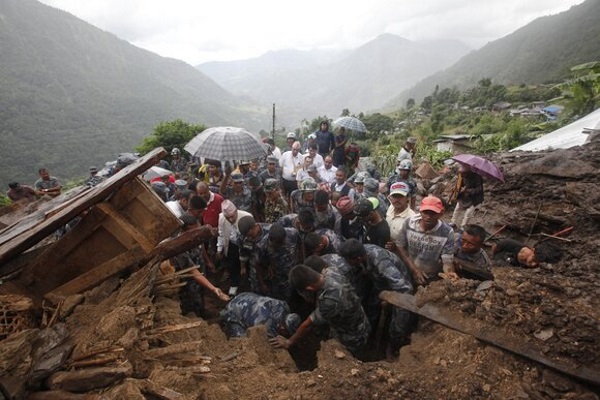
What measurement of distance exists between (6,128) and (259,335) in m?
81.8

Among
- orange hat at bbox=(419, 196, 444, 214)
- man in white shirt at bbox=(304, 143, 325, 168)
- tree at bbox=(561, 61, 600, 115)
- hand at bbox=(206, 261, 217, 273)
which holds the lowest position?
hand at bbox=(206, 261, 217, 273)

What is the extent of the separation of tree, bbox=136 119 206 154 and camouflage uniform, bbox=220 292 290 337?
18423mm

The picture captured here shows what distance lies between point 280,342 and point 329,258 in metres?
1.10

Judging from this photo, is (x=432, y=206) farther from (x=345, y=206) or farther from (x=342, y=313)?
(x=342, y=313)

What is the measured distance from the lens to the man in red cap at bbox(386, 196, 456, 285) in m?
3.96

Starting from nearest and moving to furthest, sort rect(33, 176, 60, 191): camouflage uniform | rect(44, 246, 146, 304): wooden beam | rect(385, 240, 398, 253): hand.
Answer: rect(44, 246, 146, 304): wooden beam
rect(385, 240, 398, 253): hand
rect(33, 176, 60, 191): camouflage uniform

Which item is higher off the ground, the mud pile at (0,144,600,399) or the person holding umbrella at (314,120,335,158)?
the person holding umbrella at (314,120,335,158)

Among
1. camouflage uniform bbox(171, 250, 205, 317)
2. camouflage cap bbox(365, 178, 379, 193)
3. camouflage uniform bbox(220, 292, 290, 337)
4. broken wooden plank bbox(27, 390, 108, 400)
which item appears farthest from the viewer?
camouflage cap bbox(365, 178, 379, 193)

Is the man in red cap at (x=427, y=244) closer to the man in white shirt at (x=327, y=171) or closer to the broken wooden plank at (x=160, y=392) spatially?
the broken wooden plank at (x=160, y=392)

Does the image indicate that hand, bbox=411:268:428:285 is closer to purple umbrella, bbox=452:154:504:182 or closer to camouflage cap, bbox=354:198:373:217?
camouflage cap, bbox=354:198:373:217

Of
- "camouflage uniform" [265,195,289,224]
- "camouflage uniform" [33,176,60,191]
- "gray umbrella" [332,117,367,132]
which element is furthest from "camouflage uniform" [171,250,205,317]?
"camouflage uniform" [33,176,60,191]

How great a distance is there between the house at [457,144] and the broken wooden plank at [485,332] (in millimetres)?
15402

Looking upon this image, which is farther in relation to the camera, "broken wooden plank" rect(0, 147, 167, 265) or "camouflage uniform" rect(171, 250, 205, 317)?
"camouflage uniform" rect(171, 250, 205, 317)

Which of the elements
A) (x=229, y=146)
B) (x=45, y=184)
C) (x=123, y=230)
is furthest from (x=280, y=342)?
(x=45, y=184)
